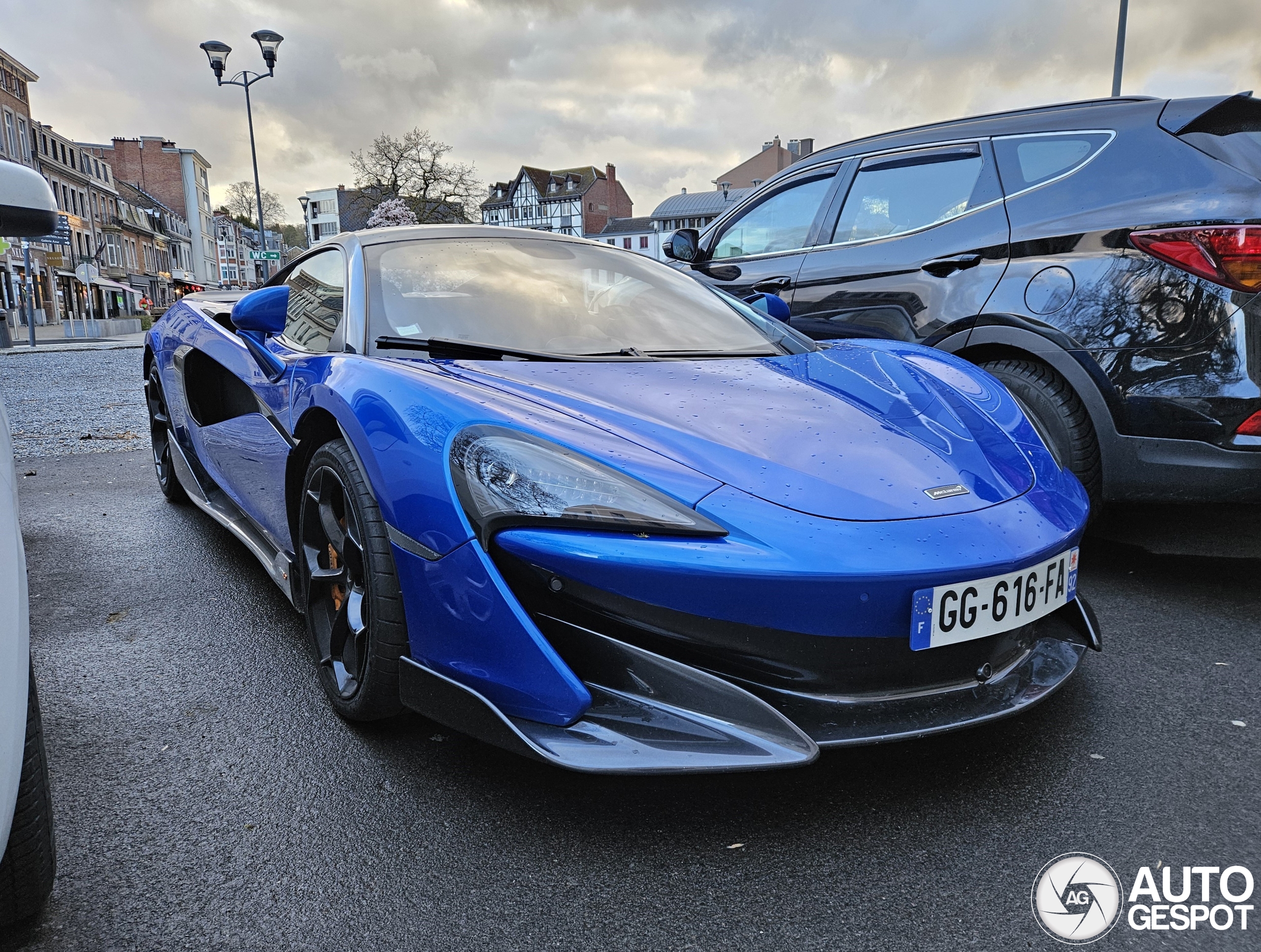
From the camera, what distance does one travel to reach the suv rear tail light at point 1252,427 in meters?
2.66

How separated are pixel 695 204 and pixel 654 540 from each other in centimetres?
7686

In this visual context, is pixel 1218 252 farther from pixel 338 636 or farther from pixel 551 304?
pixel 338 636

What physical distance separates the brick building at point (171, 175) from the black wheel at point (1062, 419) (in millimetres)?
87221

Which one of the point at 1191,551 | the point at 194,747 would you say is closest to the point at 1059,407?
the point at 1191,551

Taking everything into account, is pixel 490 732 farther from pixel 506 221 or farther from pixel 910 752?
pixel 506 221

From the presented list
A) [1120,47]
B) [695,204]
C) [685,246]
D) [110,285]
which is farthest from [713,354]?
[695,204]

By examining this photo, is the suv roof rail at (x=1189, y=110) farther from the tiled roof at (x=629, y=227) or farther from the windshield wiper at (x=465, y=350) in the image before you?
the tiled roof at (x=629, y=227)

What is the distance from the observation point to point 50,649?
2.66m

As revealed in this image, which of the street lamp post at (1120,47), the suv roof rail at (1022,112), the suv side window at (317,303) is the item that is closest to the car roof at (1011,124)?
the suv roof rail at (1022,112)

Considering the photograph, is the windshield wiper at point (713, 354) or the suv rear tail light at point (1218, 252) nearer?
the windshield wiper at point (713, 354)

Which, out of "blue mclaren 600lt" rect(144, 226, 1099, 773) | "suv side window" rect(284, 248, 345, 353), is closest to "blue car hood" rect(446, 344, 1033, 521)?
"blue mclaren 600lt" rect(144, 226, 1099, 773)

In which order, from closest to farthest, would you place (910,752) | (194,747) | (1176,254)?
(910,752) < (194,747) < (1176,254)

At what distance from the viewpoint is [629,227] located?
257 ft

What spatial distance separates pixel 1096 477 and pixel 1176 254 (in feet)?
2.48
